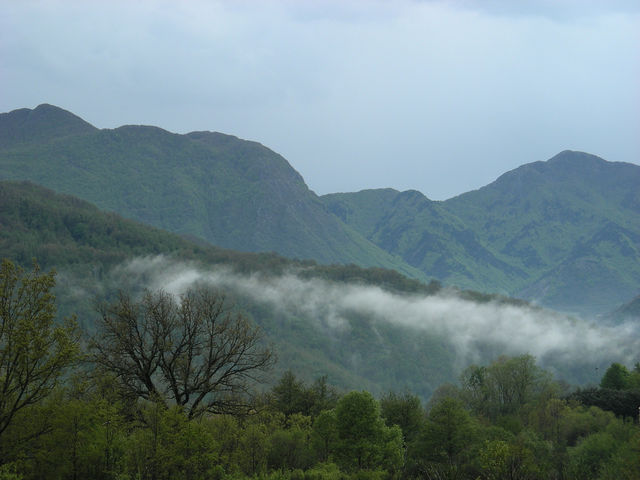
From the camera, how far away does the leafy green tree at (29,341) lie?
3136cm

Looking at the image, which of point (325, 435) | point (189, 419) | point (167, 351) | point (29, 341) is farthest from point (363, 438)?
point (29, 341)

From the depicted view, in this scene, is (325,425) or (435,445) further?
(435,445)

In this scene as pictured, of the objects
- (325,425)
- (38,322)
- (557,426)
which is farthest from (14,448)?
(557,426)

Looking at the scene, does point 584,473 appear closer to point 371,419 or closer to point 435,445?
point 435,445

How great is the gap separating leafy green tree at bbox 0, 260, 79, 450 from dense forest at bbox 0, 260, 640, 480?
0.10 m

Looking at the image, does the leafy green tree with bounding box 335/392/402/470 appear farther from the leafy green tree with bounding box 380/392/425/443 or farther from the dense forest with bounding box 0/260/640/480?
the leafy green tree with bounding box 380/392/425/443

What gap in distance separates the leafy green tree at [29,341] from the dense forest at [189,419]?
3.8 inches

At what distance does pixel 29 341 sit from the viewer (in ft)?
103

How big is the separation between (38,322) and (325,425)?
114ft

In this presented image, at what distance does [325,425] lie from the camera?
197ft

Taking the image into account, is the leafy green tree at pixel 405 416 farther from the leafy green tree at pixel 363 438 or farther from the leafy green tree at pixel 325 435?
the leafy green tree at pixel 325 435

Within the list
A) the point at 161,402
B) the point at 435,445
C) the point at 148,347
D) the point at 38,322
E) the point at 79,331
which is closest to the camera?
the point at 38,322

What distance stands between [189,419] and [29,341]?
15406 millimetres

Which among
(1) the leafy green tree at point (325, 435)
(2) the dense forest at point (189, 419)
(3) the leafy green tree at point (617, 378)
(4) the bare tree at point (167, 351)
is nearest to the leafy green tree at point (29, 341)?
(2) the dense forest at point (189, 419)
